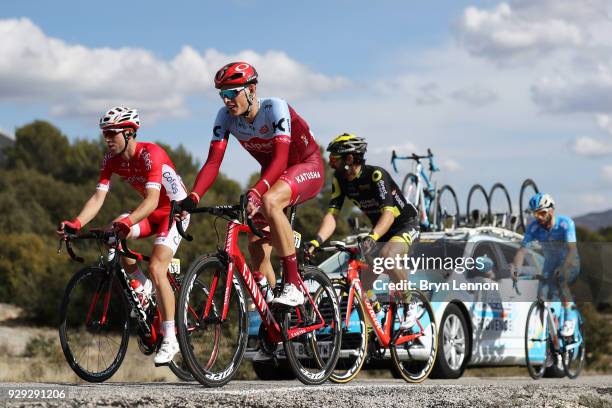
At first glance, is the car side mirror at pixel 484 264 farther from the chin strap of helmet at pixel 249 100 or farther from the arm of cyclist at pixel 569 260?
the chin strap of helmet at pixel 249 100

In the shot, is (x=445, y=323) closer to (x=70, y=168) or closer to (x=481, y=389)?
(x=481, y=389)

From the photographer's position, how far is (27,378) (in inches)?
508

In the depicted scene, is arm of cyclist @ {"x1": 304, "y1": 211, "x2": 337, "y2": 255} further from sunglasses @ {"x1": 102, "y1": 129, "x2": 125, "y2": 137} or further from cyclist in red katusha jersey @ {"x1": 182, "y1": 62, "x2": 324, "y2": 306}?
sunglasses @ {"x1": 102, "y1": 129, "x2": 125, "y2": 137}

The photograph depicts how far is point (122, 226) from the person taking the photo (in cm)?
828

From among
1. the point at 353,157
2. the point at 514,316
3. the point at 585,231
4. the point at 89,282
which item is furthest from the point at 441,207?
the point at 585,231

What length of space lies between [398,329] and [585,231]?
8060cm

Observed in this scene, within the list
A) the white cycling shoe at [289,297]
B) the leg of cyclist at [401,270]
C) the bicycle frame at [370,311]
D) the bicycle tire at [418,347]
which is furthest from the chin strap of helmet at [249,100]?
the bicycle tire at [418,347]

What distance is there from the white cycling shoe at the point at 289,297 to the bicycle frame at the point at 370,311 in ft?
5.28

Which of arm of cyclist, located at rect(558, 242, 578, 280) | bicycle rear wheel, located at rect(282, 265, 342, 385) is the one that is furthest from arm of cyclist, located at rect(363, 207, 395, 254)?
arm of cyclist, located at rect(558, 242, 578, 280)

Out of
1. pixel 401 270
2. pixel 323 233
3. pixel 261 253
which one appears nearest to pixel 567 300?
pixel 401 270

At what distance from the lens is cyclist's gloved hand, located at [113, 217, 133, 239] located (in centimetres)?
821

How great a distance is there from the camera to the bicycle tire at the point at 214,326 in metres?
7.41

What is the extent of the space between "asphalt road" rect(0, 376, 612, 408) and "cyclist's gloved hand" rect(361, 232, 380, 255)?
236 centimetres

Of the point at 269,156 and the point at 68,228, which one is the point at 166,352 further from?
the point at 269,156
